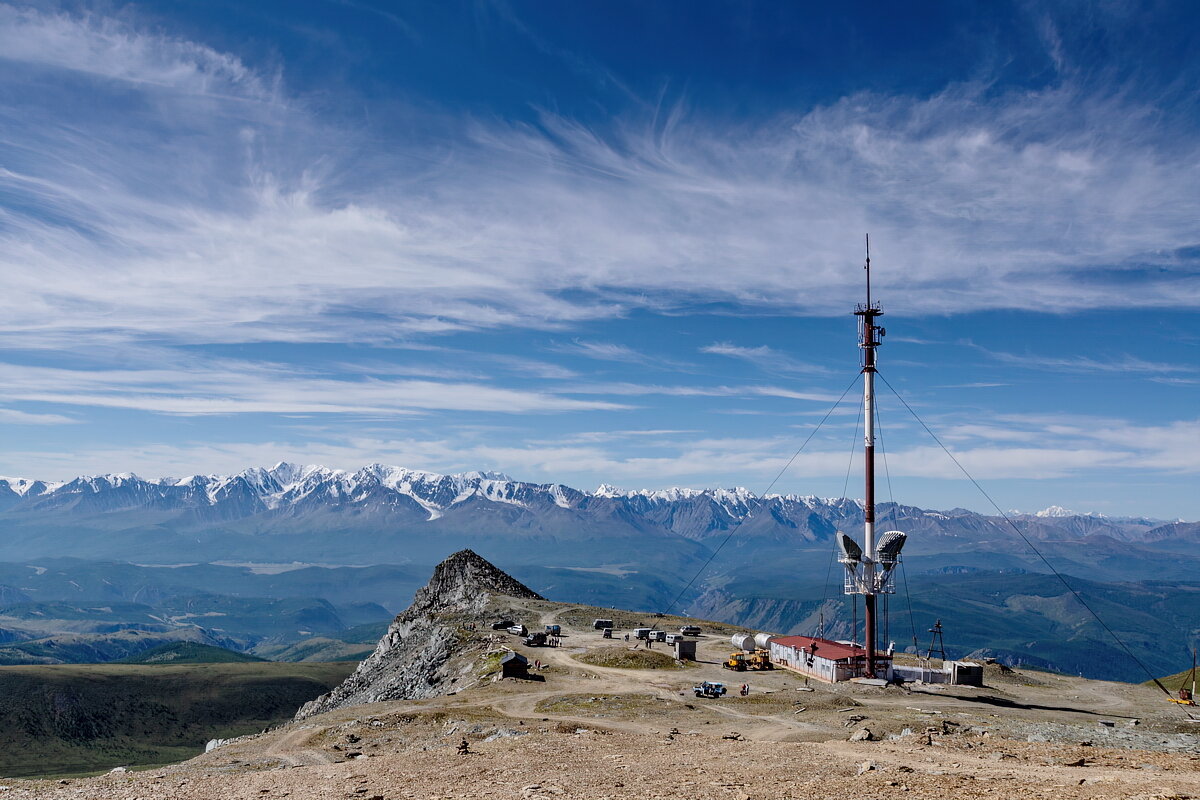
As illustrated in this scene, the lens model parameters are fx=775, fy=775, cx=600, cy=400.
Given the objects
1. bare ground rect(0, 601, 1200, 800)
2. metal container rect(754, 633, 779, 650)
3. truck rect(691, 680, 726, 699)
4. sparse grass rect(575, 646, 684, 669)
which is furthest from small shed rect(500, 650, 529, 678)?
metal container rect(754, 633, 779, 650)

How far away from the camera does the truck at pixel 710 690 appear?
2862 inches

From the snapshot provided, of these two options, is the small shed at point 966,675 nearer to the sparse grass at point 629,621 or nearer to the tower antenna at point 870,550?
the tower antenna at point 870,550

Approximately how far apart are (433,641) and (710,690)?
59.5 meters

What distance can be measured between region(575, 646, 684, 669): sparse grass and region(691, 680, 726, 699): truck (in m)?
19.5

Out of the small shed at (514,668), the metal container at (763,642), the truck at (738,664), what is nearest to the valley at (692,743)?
the small shed at (514,668)

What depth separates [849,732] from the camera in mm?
51781

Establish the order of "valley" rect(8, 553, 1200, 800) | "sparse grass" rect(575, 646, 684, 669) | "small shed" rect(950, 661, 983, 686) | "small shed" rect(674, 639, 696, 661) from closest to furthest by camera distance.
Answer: "valley" rect(8, 553, 1200, 800) → "small shed" rect(950, 661, 983, 686) → "sparse grass" rect(575, 646, 684, 669) → "small shed" rect(674, 639, 696, 661)

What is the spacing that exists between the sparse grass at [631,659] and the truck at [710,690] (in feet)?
64.0

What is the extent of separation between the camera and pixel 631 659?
95.5 m

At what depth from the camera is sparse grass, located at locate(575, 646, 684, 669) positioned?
93.3 meters

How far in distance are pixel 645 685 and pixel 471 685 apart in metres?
19.7

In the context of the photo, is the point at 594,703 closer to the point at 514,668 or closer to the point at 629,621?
the point at 514,668

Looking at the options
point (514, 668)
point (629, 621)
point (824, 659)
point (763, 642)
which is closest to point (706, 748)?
point (824, 659)

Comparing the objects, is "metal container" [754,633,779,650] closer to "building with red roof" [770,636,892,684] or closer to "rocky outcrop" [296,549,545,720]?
"building with red roof" [770,636,892,684]
